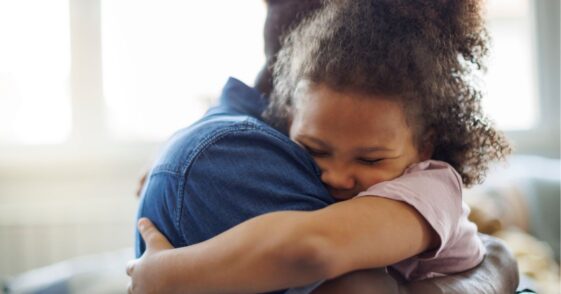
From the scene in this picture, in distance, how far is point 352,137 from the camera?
83 cm

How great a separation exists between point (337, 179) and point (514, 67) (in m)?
2.72

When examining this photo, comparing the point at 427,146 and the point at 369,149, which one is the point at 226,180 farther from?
the point at 427,146

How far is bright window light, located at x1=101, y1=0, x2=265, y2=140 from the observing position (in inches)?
118

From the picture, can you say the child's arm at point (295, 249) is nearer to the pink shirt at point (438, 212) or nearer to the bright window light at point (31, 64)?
the pink shirt at point (438, 212)

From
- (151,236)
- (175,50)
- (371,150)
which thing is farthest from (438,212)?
(175,50)

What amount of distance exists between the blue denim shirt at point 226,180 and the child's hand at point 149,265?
0.05ft

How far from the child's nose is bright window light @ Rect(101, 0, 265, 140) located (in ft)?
7.17

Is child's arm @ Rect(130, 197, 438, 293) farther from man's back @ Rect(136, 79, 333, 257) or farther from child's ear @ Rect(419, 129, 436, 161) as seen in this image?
child's ear @ Rect(419, 129, 436, 161)

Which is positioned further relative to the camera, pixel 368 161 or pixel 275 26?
pixel 275 26

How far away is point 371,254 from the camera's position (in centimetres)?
65

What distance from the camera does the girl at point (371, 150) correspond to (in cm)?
63

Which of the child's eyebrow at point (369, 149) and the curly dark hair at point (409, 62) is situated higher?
the curly dark hair at point (409, 62)

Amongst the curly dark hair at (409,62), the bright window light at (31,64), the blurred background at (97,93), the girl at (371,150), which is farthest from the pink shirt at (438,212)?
the bright window light at (31,64)

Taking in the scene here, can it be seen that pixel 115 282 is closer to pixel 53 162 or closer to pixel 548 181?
pixel 53 162
